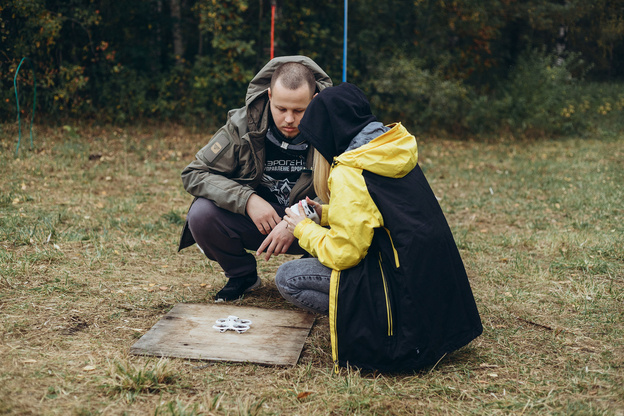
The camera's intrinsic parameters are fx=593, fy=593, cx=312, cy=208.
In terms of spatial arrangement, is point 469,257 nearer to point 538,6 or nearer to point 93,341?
point 93,341

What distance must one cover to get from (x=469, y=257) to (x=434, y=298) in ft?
7.37

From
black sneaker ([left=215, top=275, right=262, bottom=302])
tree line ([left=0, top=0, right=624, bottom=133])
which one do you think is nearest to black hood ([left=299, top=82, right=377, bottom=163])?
black sneaker ([left=215, top=275, right=262, bottom=302])

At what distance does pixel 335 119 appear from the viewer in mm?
2625

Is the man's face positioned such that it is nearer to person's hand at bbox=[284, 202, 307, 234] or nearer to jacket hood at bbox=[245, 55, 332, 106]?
jacket hood at bbox=[245, 55, 332, 106]

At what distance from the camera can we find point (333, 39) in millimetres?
12625

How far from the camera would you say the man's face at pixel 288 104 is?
126 inches

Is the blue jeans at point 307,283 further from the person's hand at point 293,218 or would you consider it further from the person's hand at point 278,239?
the person's hand at point 293,218

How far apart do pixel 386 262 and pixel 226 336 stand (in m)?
0.99

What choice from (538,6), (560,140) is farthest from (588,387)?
(538,6)

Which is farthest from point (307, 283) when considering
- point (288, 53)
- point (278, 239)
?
point (288, 53)

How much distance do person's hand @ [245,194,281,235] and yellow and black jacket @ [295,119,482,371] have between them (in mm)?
675

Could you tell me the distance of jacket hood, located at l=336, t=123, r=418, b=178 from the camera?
99.7 inches

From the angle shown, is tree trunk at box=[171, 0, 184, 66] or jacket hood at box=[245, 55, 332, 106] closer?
jacket hood at box=[245, 55, 332, 106]

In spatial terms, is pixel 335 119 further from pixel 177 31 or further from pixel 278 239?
pixel 177 31
